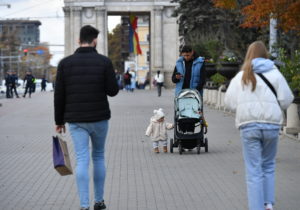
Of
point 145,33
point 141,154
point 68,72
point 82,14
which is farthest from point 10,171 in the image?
point 145,33

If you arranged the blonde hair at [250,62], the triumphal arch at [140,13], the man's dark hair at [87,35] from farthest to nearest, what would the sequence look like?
the triumphal arch at [140,13]
the man's dark hair at [87,35]
the blonde hair at [250,62]

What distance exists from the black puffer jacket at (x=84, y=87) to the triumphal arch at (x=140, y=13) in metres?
81.8

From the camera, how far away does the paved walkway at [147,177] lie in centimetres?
1062

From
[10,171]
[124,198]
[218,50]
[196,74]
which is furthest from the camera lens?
[218,50]

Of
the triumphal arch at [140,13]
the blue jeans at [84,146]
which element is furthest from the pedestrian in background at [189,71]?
the triumphal arch at [140,13]

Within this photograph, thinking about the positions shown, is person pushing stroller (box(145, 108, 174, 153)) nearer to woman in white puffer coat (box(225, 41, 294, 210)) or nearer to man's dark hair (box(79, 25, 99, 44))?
man's dark hair (box(79, 25, 99, 44))

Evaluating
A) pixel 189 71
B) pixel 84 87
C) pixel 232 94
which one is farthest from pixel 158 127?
pixel 232 94

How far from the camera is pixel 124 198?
35.9 feet

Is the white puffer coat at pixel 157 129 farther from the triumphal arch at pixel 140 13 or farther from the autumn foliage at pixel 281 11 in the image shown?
the triumphal arch at pixel 140 13

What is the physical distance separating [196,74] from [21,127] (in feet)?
34.5

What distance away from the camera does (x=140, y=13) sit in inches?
3728

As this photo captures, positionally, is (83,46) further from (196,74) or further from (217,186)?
(196,74)

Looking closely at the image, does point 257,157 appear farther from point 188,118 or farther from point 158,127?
point 158,127

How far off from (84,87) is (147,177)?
12.5 feet
